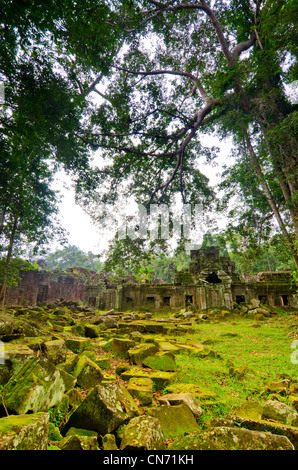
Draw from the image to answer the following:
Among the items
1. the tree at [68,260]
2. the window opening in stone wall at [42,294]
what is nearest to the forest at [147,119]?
the window opening in stone wall at [42,294]

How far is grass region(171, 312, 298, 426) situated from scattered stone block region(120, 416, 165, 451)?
0.82 m

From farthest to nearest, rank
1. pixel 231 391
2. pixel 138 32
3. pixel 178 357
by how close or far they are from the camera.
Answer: pixel 138 32 → pixel 178 357 → pixel 231 391

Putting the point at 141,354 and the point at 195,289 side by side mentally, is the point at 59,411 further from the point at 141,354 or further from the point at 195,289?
the point at 195,289

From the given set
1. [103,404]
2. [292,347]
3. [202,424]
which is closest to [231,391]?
[202,424]

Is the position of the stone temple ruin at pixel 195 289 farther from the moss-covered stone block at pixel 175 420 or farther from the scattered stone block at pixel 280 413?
the moss-covered stone block at pixel 175 420

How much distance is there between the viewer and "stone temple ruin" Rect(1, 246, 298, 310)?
13.0m

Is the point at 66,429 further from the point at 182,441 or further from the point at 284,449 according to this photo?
the point at 284,449

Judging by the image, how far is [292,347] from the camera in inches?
213

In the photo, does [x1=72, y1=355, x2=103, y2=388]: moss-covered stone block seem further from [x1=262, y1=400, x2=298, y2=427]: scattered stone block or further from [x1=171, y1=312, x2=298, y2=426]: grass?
[x1=262, y1=400, x2=298, y2=427]: scattered stone block

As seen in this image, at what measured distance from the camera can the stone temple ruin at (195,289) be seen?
13.0 meters

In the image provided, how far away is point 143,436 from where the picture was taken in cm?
156

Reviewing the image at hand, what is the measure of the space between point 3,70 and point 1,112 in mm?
1938

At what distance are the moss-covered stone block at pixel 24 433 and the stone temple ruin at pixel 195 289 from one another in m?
11.9

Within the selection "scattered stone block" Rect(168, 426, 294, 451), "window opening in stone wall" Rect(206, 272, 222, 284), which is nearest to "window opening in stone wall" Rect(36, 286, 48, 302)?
"window opening in stone wall" Rect(206, 272, 222, 284)
